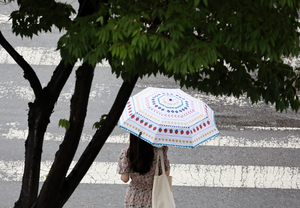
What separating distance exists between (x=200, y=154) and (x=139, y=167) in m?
3.10

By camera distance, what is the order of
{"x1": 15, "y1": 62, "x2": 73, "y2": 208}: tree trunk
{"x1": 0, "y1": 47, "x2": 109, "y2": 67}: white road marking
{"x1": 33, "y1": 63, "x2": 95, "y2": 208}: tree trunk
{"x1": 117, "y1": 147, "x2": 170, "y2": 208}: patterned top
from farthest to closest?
{"x1": 0, "y1": 47, "x2": 109, "y2": 67}: white road marking, {"x1": 117, "y1": 147, "x2": 170, "y2": 208}: patterned top, {"x1": 15, "y1": 62, "x2": 73, "y2": 208}: tree trunk, {"x1": 33, "y1": 63, "x2": 95, "y2": 208}: tree trunk

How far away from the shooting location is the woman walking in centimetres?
349

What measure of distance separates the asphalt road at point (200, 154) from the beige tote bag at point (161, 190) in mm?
2050

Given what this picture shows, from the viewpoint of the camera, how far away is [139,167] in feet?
11.6

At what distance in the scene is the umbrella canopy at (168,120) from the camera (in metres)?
3.28

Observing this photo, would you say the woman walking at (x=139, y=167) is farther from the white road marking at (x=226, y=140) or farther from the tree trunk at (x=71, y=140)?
the white road marking at (x=226, y=140)

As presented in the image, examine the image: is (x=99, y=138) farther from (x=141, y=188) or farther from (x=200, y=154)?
(x=200, y=154)

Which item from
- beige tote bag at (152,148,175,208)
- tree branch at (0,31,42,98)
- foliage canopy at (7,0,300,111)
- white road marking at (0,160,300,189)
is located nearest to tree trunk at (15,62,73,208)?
tree branch at (0,31,42,98)

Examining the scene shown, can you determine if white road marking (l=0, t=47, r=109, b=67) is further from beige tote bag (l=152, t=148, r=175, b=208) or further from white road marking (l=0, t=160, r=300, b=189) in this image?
beige tote bag (l=152, t=148, r=175, b=208)

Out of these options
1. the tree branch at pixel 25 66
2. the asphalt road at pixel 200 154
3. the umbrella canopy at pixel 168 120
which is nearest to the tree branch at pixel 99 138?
the umbrella canopy at pixel 168 120

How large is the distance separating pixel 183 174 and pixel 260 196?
125 centimetres

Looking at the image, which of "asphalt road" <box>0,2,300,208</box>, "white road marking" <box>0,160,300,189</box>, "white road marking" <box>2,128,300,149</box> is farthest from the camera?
"white road marking" <box>2,128,300,149</box>

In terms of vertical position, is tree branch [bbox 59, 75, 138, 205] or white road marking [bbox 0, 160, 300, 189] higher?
tree branch [bbox 59, 75, 138, 205]

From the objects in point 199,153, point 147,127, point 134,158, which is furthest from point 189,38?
point 199,153
